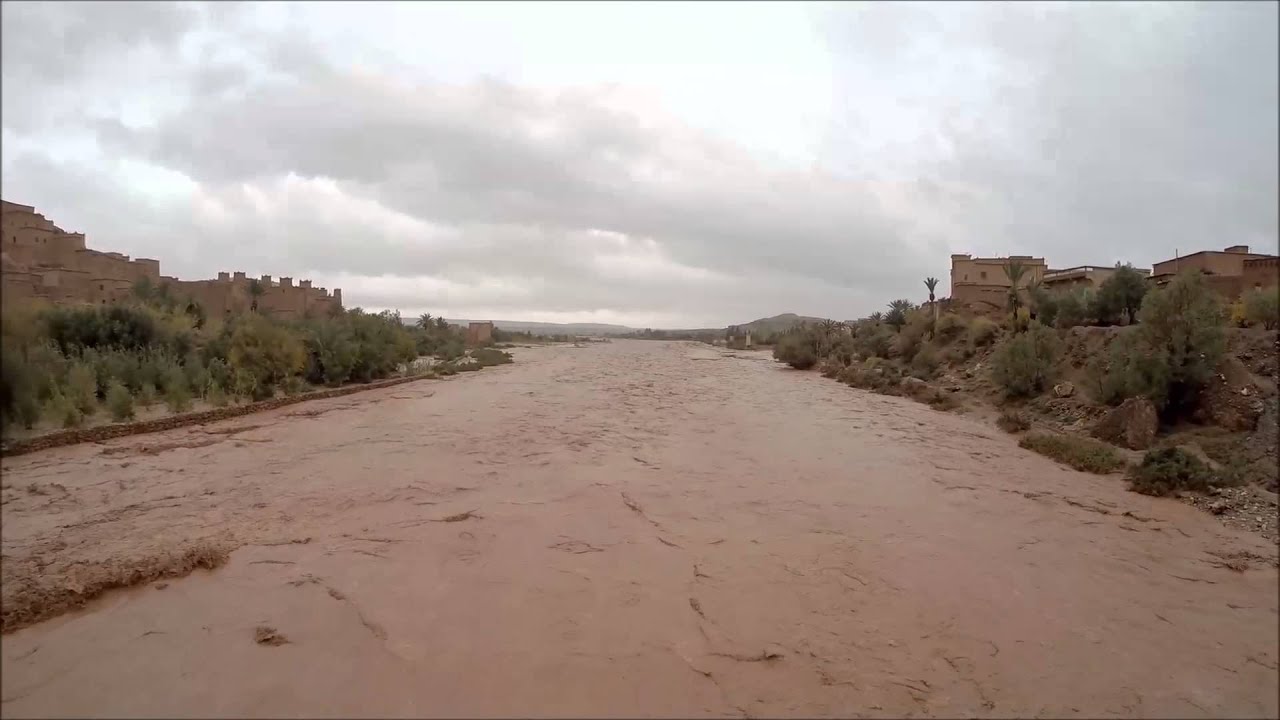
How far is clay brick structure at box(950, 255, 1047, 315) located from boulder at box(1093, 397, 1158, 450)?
1767cm

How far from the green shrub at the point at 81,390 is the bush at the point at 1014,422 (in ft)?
68.8

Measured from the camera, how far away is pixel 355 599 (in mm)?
5586

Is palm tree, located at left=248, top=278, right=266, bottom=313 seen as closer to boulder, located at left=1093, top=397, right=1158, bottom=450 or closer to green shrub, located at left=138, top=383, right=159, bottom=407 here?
green shrub, located at left=138, top=383, right=159, bottom=407

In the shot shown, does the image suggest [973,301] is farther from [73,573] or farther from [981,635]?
[73,573]

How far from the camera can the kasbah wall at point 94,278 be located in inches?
998

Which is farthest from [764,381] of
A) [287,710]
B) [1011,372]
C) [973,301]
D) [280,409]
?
[287,710]

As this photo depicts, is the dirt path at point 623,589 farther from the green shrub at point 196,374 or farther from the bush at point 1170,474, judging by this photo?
the green shrub at point 196,374

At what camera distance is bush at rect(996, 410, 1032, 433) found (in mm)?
16359

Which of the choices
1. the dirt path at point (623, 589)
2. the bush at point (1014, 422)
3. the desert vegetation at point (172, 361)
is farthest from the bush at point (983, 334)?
the desert vegetation at point (172, 361)

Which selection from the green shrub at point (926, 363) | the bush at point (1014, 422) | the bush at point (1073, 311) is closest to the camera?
the bush at point (1014, 422)

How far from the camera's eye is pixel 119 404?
42.7 feet

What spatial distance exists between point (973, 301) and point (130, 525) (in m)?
33.6

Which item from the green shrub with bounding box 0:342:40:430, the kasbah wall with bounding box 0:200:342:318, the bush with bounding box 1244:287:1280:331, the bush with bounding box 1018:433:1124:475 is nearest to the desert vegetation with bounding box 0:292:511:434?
the kasbah wall with bounding box 0:200:342:318

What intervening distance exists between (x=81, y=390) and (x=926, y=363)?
1102 inches
